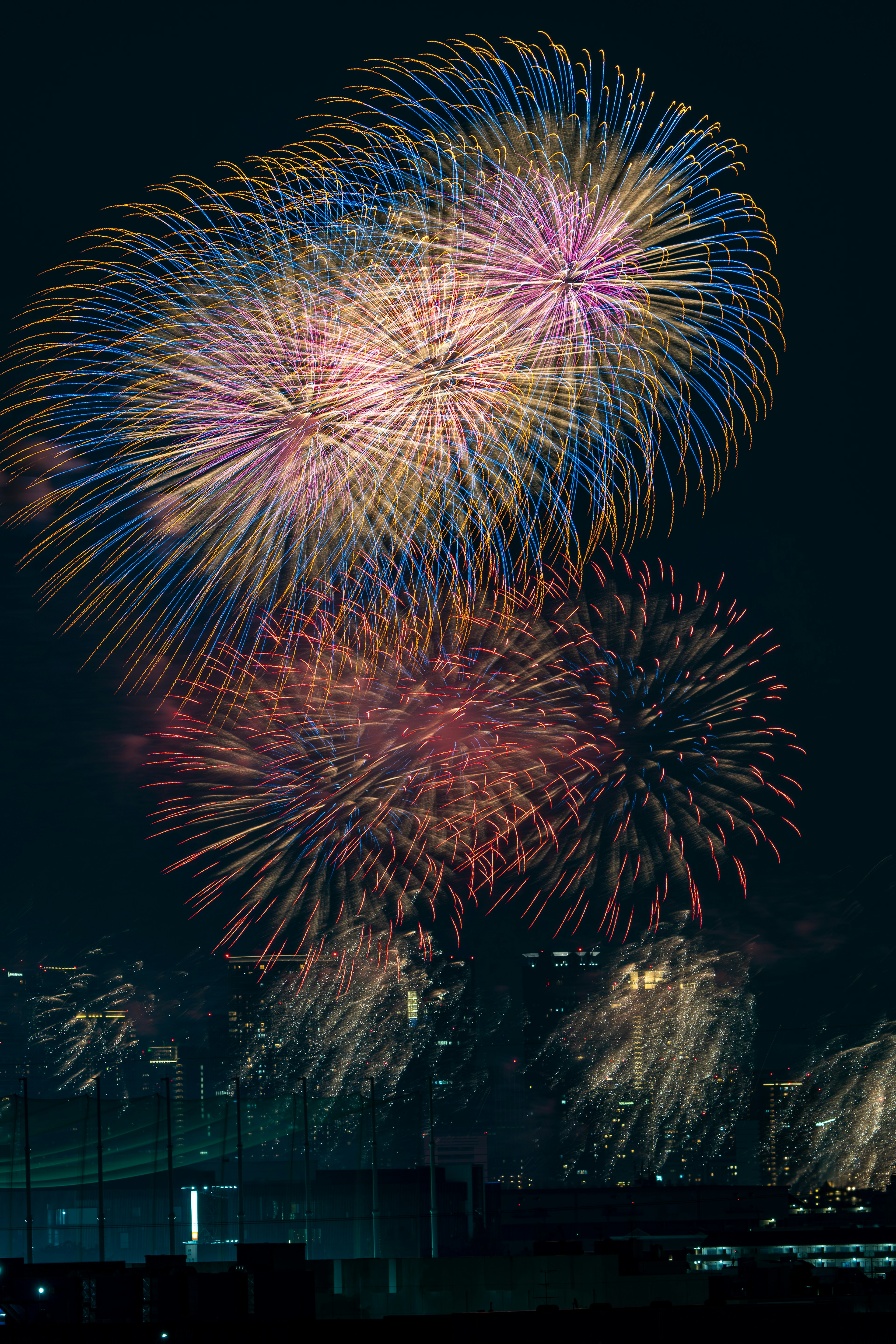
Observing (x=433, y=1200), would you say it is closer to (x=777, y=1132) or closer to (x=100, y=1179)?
(x=100, y=1179)

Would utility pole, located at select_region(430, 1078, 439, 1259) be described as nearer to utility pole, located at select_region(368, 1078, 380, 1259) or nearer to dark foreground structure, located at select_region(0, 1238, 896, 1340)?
utility pole, located at select_region(368, 1078, 380, 1259)

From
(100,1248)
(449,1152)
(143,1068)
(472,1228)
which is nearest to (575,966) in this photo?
(449,1152)

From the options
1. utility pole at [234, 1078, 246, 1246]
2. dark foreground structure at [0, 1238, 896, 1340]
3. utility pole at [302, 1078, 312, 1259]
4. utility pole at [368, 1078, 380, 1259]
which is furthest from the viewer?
utility pole at [302, 1078, 312, 1259]

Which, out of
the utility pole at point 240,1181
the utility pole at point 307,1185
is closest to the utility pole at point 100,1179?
the utility pole at point 240,1181

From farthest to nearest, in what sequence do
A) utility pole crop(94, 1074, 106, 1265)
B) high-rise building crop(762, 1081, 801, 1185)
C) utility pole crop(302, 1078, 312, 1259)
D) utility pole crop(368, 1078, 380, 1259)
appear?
high-rise building crop(762, 1081, 801, 1185)
utility pole crop(302, 1078, 312, 1259)
utility pole crop(368, 1078, 380, 1259)
utility pole crop(94, 1074, 106, 1265)

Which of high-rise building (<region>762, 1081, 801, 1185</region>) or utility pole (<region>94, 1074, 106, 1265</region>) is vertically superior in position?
utility pole (<region>94, 1074, 106, 1265</region>)

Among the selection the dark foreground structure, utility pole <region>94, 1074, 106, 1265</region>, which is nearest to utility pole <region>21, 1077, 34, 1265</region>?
utility pole <region>94, 1074, 106, 1265</region>

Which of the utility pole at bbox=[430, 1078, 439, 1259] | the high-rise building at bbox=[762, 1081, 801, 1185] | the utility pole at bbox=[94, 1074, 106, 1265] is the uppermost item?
the utility pole at bbox=[94, 1074, 106, 1265]
